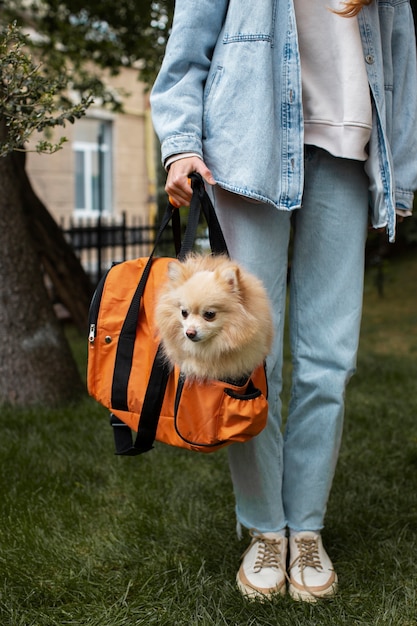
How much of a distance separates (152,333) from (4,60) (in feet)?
3.46

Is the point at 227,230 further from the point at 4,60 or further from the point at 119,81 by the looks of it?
the point at 119,81

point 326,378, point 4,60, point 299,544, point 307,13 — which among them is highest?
point 307,13

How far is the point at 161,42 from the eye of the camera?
196 inches

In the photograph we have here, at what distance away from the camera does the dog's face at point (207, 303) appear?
1.88 m

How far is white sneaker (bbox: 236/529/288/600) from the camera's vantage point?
2.30 m

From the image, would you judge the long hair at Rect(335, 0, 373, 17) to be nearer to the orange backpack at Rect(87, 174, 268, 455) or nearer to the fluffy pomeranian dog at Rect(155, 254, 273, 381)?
the orange backpack at Rect(87, 174, 268, 455)

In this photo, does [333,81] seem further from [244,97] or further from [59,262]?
[59,262]

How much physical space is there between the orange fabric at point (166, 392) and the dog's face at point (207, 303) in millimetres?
164

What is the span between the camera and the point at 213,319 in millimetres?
1901

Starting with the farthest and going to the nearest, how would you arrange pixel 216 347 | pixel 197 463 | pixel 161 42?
pixel 161 42 < pixel 197 463 < pixel 216 347

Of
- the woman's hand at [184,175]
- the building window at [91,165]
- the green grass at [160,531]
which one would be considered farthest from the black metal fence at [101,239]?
the woman's hand at [184,175]

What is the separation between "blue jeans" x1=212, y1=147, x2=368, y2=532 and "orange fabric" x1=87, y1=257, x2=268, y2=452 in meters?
0.29

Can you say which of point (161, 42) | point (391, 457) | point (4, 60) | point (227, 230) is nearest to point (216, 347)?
point (227, 230)

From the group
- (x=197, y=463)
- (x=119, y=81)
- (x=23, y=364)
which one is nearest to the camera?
(x=197, y=463)
